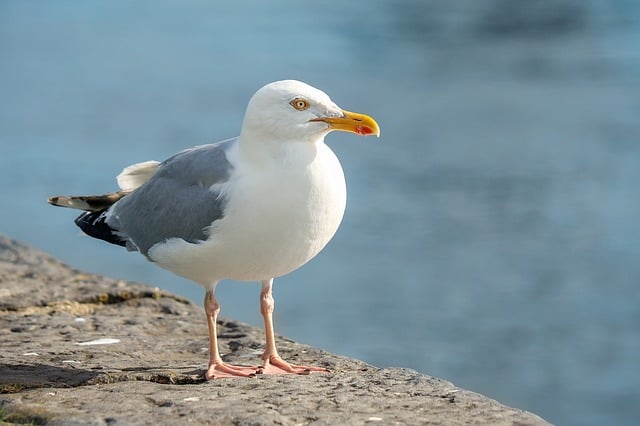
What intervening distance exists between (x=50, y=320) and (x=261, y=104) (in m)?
1.69

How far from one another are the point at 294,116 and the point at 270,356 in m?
1.09

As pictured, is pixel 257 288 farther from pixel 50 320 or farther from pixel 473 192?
pixel 50 320

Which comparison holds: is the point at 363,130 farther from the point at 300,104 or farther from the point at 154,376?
the point at 154,376

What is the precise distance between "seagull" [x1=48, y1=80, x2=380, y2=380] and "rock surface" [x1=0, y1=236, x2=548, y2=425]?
0.98ft

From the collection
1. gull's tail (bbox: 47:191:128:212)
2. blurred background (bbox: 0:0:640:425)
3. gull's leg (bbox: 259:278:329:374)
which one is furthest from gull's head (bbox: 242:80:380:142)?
blurred background (bbox: 0:0:640:425)

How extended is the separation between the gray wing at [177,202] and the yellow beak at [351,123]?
50cm

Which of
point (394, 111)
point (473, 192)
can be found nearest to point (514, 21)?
point (394, 111)

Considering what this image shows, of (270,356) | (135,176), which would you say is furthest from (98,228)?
(270,356)

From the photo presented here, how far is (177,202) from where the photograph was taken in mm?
5824

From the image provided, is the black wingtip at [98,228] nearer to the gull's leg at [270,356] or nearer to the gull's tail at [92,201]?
the gull's tail at [92,201]

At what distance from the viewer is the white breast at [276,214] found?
5.33 meters

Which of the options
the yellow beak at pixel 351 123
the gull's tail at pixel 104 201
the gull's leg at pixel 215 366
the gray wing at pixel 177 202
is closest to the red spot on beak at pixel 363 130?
the yellow beak at pixel 351 123

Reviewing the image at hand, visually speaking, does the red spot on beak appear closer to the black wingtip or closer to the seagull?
the seagull

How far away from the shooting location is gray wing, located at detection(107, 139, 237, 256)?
18.3ft
